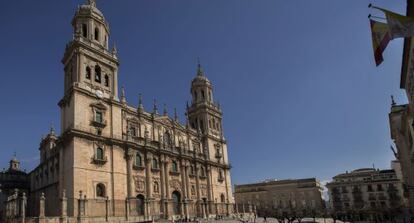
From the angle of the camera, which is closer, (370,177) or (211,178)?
(211,178)

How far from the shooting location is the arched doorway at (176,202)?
143 feet

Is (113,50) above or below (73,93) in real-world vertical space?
above

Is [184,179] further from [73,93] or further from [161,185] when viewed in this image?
[73,93]

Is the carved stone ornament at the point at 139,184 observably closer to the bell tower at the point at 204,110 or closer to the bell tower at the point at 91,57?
the bell tower at the point at 91,57

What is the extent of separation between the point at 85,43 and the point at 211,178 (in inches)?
1033

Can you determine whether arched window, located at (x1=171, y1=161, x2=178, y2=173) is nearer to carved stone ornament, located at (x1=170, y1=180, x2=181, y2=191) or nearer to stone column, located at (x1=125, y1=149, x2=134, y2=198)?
carved stone ornament, located at (x1=170, y1=180, x2=181, y2=191)

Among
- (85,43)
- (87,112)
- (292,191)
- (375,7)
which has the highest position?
(85,43)

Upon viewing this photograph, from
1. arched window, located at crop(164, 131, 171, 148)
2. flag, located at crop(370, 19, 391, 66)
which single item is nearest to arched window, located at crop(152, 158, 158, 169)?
arched window, located at crop(164, 131, 171, 148)

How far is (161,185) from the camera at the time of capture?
4206 cm

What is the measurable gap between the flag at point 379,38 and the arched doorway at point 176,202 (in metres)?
34.2

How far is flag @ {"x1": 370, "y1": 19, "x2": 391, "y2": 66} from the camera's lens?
13437 mm

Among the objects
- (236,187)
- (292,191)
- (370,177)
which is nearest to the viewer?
(370,177)

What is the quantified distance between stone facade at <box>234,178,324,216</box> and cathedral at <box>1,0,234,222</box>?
84.3ft

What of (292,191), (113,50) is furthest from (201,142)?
(292,191)
